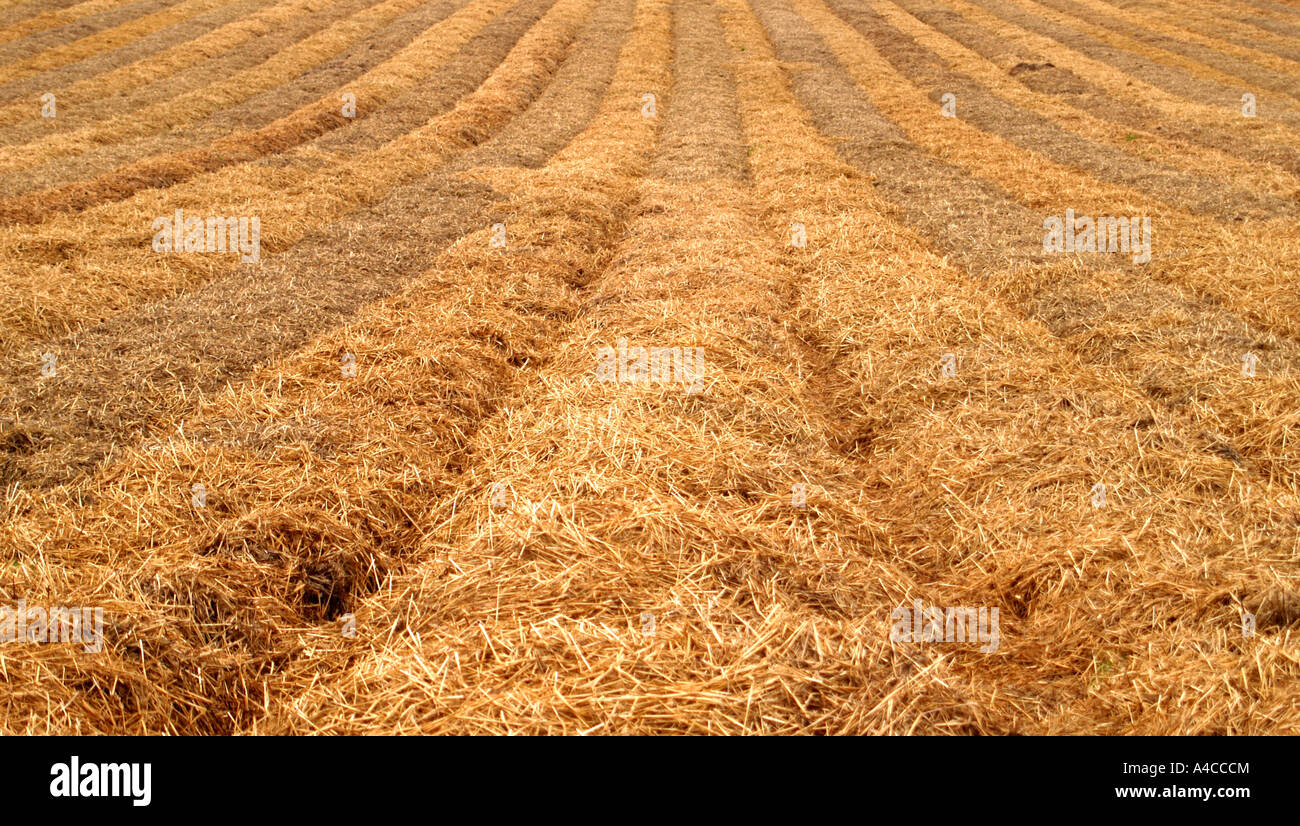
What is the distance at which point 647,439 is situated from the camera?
6086 mm

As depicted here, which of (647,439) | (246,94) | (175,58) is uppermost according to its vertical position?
(175,58)

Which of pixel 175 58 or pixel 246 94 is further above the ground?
pixel 175 58

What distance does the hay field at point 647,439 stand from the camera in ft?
13.4

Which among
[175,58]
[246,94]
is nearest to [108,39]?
[175,58]

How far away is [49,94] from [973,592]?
23.2m

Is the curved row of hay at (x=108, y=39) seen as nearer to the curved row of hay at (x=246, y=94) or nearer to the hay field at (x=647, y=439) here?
the curved row of hay at (x=246, y=94)

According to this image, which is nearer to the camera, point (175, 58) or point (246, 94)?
point (246, 94)

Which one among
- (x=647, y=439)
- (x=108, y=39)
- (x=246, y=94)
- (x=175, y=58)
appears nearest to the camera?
(x=647, y=439)

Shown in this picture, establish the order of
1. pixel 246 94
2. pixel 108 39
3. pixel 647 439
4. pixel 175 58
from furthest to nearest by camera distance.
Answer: pixel 108 39 < pixel 175 58 < pixel 246 94 < pixel 647 439

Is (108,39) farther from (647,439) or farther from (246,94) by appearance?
(647,439)

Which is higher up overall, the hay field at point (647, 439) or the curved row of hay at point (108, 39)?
the curved row of hay at point (108, 39)

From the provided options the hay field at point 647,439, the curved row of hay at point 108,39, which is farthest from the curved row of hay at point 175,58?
the hay field at point 647,439
